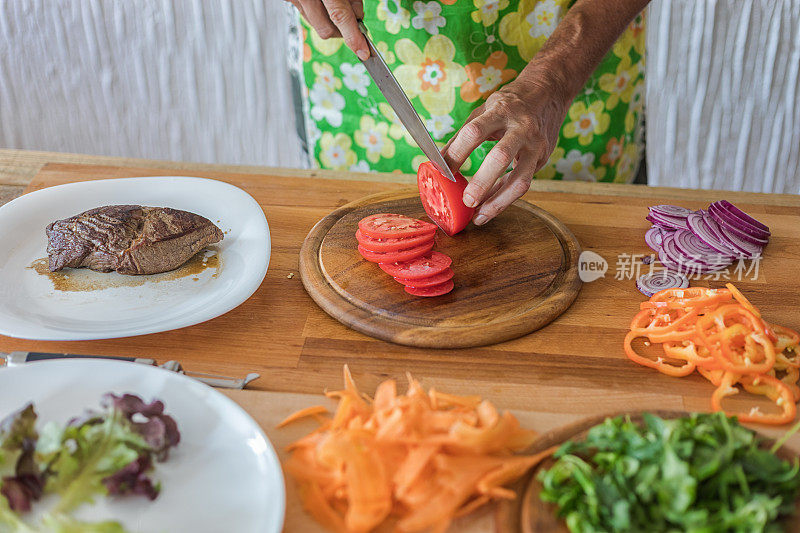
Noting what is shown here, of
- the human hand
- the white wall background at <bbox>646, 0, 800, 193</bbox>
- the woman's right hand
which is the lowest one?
the white wall background at <bbox>646, 0, 800, 193</bbox>

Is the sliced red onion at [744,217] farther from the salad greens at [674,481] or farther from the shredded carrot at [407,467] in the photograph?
the shredded carrot at [407,467]

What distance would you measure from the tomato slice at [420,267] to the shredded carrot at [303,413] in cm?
47

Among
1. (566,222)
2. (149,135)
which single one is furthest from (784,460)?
(149,135)

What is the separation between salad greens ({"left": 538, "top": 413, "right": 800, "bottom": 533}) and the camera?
1.07m

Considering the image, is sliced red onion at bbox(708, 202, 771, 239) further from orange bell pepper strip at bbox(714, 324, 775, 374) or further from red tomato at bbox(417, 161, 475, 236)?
red tomato at bbox(417, 161, 475, 236)

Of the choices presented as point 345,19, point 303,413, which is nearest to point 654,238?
point 345,19

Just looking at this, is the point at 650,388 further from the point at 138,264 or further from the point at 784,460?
the point at 138,264

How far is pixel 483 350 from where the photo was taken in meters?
1.68

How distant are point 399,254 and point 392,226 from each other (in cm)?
12

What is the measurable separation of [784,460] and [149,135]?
4.17 meters

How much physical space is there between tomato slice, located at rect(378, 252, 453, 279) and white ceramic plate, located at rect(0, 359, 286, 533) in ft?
2.04

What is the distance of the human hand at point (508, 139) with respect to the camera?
6.34 ft

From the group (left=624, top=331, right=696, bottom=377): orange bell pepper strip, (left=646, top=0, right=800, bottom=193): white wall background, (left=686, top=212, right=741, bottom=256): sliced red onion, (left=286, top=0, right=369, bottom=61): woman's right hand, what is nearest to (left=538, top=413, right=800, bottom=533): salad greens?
(left=624, top=331, right=696, bottom=377): orange bell pepper strip

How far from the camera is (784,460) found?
1280mm
